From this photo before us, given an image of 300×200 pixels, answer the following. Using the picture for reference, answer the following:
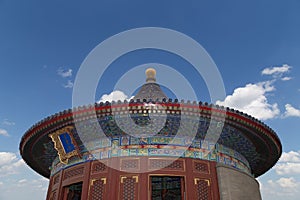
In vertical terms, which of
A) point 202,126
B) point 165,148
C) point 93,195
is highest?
point 202,126

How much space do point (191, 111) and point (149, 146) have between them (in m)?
1.66

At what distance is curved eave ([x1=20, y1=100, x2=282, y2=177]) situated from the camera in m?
8.37

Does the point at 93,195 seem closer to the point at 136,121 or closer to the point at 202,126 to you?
the point at 136,121

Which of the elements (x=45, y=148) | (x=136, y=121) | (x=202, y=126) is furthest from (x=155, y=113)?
(x=45, y=148)

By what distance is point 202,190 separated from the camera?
8.73m

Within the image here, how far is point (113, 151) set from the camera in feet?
30.0

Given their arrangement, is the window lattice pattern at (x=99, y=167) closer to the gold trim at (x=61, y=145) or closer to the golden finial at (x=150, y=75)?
the gold trim at (x=61, y=145)

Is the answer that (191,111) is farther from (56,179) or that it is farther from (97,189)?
(56,179)

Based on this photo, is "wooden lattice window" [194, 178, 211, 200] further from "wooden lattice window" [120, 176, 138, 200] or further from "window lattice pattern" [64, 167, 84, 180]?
"window lattice pattern" [64, 167, 84, 180]

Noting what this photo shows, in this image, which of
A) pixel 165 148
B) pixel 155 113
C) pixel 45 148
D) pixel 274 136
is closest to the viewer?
pixel 155 113

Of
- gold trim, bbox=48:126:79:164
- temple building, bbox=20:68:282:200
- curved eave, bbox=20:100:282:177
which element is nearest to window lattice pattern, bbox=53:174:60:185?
temple building, bbox=20:68:282:200

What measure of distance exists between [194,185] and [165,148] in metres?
1.32

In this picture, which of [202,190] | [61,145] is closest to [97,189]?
[61,145]

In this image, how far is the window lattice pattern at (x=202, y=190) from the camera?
8602 millimetres
